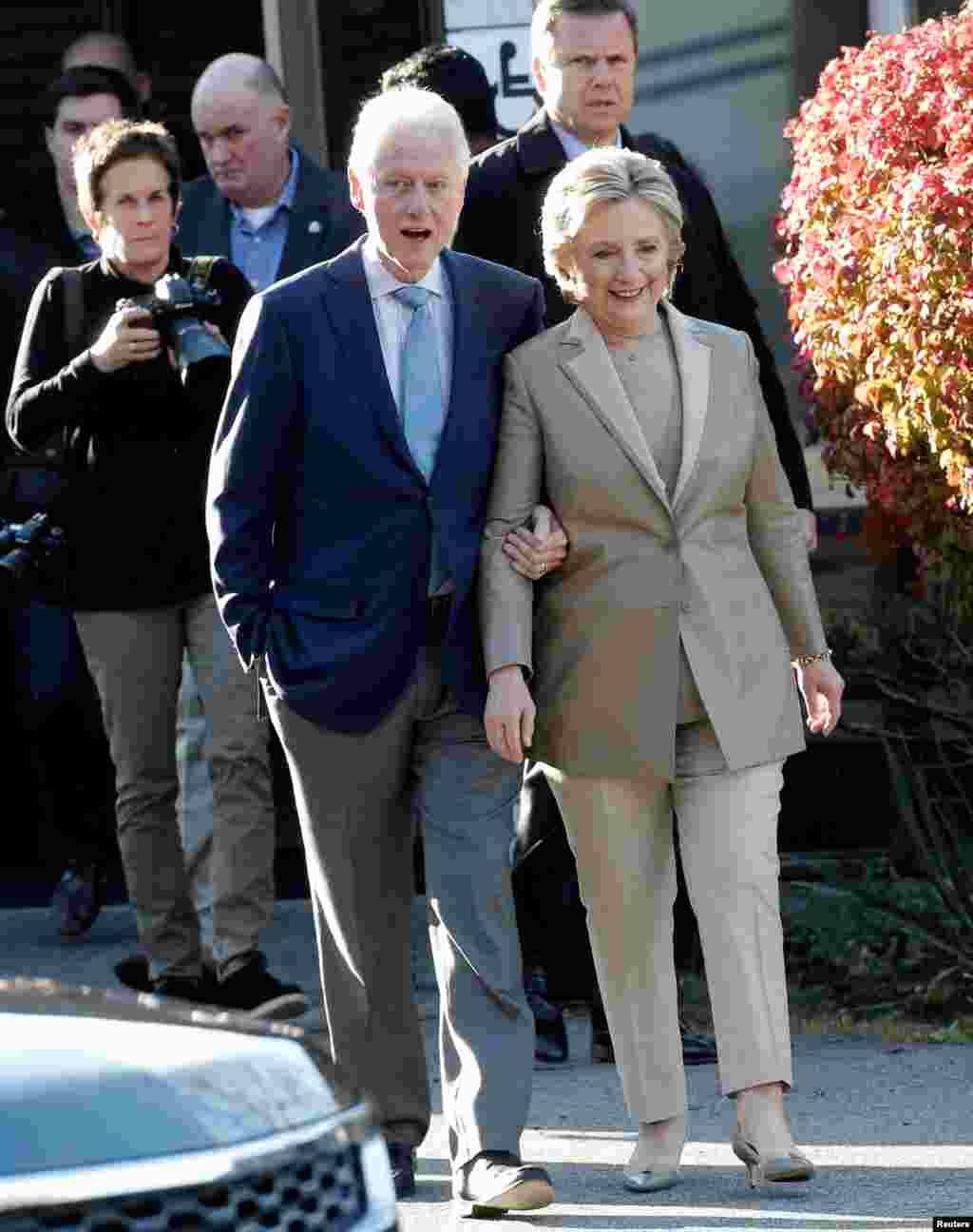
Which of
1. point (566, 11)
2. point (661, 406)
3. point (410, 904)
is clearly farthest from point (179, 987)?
point (566, 11)

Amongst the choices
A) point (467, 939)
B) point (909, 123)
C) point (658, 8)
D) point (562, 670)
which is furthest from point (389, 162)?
point (658, 8)

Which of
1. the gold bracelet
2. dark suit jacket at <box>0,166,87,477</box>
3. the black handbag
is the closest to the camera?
the gold bracelet

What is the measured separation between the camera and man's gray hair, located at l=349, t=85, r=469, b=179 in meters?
5.39

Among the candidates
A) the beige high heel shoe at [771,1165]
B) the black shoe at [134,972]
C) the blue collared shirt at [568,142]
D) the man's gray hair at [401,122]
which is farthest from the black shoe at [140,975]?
the man's gray hair at [401,122]

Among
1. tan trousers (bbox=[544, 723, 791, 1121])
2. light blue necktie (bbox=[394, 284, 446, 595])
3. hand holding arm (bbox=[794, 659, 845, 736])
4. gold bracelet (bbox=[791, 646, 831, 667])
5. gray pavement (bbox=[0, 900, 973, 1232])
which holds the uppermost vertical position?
light blue necktie (bbox=[394, 284, 446, 595])

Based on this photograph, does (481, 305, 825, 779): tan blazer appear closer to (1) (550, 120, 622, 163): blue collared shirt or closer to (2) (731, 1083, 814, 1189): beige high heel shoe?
(2) (731, 1083, 814, 1189): beige high heel shoe

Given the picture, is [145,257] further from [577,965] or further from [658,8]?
[658,8]

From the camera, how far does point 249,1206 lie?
3.30m

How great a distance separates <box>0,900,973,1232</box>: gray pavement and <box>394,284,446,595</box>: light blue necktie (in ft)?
3.92

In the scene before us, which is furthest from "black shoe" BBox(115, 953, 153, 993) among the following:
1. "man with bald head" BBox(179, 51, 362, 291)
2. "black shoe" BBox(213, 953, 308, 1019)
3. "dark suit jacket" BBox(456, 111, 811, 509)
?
"dark suit jacket" BBox(456, 111, 811, 509)

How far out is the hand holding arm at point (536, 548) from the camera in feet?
17.8

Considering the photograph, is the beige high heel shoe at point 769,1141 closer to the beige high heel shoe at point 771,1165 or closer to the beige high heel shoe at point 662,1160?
the beige high heel shoe at point 771,1165

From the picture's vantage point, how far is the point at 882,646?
25.8ft

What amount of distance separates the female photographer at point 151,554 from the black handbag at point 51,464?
2 centimetres
